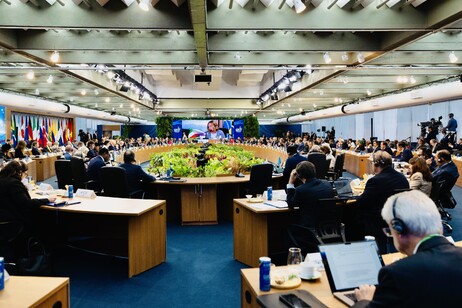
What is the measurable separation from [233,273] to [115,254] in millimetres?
1785

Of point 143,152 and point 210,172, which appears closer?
point 210,172

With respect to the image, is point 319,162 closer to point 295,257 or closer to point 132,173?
point 132,173

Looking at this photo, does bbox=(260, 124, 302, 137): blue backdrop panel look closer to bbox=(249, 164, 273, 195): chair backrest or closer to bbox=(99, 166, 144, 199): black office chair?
bbox=(249, 164, 273, 195): chair backrest

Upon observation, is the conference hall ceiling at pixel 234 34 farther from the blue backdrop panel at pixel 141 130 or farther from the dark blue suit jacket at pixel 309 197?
the blue backdrop panel at pixel 141 130

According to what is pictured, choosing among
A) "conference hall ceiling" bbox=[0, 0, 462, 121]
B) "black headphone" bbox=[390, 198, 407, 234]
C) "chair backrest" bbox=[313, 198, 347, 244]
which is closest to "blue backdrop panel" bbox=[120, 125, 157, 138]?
"conference hall ceiling" bbox=[0, 0, 462, 121]

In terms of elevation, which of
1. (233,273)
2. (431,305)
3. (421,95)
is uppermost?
(421,95)

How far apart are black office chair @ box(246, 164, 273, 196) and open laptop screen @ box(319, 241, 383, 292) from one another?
15.7 ft

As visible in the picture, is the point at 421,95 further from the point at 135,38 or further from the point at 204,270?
the point at 204,270

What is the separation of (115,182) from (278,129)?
37.2 meters

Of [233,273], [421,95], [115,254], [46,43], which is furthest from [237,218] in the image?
[421,95]

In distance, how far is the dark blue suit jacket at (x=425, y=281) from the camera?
1455mm

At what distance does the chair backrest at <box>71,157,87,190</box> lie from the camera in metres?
8.16

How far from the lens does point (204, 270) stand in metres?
→ 4.94

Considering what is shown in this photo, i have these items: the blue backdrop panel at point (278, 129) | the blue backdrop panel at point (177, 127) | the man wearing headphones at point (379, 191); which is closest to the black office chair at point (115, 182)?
Answer: the man wearing headphones at point (379, 191)
